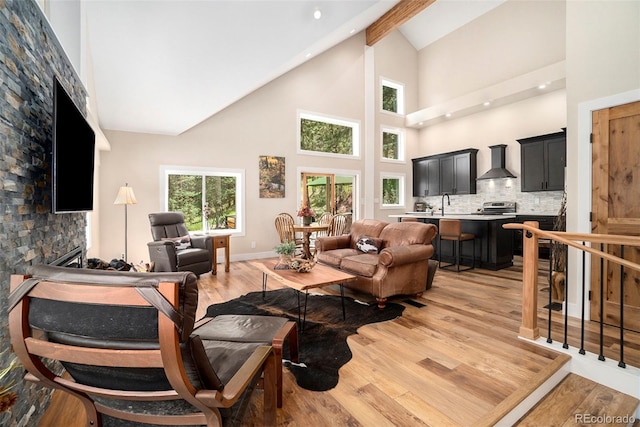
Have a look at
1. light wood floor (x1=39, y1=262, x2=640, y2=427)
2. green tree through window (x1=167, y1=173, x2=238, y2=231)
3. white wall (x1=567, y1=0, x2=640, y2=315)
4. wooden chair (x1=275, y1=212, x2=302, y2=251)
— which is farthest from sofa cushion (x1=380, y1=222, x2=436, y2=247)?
green tree through window (x1=167, y1=173, x2=238, y2=231)

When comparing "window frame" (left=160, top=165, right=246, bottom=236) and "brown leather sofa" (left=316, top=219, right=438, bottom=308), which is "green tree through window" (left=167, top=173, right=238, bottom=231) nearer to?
"window frame" (left=160, top=165, right=246, bottom=236)

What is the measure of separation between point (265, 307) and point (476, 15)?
857 cm

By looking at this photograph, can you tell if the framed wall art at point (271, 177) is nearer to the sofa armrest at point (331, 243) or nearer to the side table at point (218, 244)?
the side table at point (218, 244)

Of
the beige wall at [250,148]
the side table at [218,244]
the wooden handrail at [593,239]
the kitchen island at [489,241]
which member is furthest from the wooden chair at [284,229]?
the wooden handrail at [593,239]

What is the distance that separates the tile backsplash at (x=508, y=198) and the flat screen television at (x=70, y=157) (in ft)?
24.9

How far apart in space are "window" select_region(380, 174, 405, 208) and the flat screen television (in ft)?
23.0

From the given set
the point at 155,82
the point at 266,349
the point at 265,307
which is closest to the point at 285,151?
the point at 155,82

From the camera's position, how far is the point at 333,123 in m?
7.59

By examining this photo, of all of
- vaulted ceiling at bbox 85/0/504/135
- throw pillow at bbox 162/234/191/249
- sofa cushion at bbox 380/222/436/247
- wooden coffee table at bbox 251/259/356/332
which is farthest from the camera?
throw pillow at bbox 162/234/191/249

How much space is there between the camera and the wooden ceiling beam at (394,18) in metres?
6.31

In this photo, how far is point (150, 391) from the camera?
3.20 ft

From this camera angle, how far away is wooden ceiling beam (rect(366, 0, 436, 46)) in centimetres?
631

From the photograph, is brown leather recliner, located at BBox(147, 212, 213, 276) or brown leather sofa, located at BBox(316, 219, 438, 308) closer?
brown leather sofa, located at BBox(316, 219, 438, 308)

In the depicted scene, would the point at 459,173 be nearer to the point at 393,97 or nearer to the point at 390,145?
the point at 390,145
